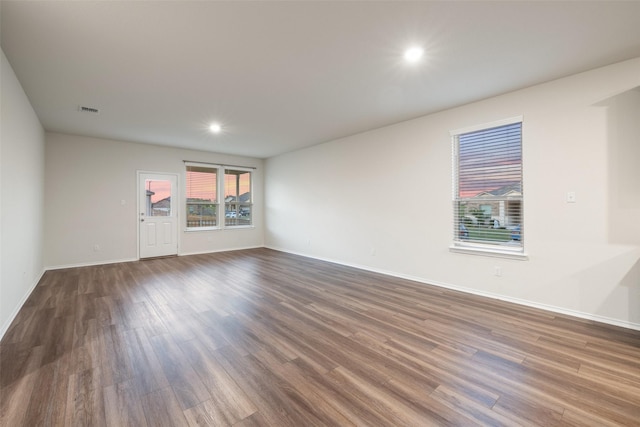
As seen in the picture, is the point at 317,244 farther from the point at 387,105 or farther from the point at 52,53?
the point at 52,53

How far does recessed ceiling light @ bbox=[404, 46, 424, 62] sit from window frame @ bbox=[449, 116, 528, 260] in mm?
1600

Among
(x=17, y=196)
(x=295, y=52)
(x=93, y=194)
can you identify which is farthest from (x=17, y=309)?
(x=295, y=52)

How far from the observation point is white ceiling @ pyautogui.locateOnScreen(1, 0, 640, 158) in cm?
202

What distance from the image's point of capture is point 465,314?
3.04 m

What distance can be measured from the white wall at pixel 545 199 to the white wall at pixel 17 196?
4623 mm

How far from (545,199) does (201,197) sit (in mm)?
6917

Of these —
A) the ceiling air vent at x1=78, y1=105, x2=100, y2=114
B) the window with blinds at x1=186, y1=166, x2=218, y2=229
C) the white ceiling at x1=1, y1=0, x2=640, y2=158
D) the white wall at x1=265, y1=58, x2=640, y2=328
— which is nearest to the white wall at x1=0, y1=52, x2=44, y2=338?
the white ceiling at x1=1, y1=0, x2=640, y2=158

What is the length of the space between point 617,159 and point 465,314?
7.15 feet

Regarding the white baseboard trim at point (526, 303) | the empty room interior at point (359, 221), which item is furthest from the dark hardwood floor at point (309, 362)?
the white baseboard trim at point (526, 303)

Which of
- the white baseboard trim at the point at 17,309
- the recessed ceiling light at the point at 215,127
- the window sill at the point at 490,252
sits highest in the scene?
the recessed ceiling light at the point at 215,127

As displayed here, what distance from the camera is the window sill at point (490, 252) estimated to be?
3357mm

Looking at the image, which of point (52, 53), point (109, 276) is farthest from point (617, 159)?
point (109, 276)

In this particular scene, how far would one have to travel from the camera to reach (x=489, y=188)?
367cm

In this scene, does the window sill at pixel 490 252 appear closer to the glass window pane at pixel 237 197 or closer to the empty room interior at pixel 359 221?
the empty room interior at pixel 359 221
